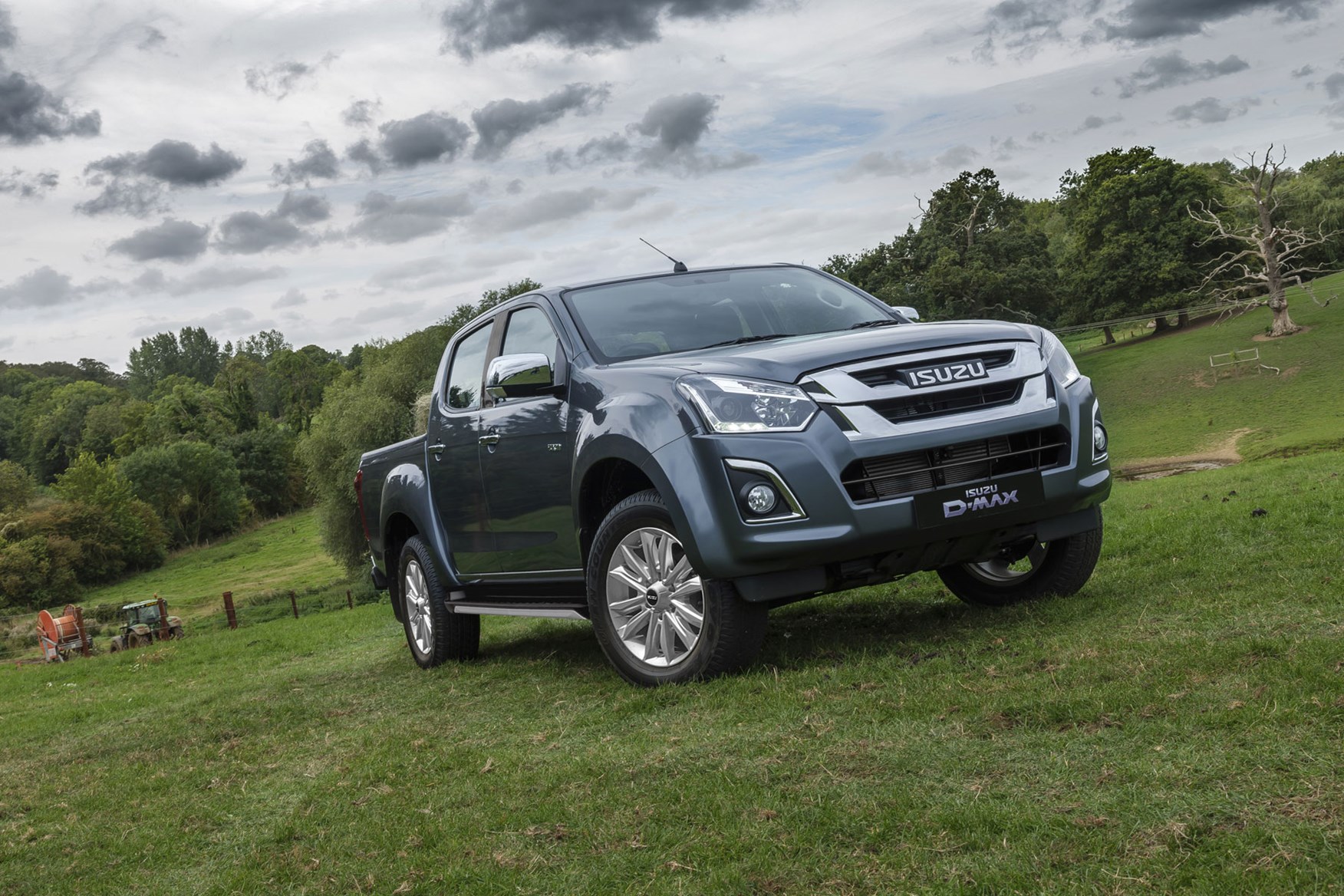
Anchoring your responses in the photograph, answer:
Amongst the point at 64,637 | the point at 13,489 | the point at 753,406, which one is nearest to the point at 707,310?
the point at 753,406

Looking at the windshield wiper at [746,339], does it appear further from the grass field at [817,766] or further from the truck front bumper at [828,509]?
the grass field at [817,766]

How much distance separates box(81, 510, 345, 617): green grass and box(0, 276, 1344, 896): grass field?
209 ft

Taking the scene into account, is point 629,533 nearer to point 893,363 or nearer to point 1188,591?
point 893,363

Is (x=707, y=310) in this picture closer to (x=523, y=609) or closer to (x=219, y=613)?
(x=523, y=609)

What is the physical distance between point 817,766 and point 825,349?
218cm

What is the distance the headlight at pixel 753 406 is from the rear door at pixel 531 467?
116cm

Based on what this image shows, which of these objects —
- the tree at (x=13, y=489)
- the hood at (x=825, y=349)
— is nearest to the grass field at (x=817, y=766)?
the hood at (x=825, y=349)

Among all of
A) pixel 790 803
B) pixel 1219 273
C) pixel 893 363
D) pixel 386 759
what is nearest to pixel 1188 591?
pixel 893 363

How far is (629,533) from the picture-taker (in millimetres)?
5883

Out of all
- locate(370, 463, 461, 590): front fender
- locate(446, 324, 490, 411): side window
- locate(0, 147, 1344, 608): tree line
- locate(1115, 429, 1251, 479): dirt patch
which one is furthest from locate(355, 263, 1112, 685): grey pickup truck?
locate(0, 147, 1344, 608): tree line

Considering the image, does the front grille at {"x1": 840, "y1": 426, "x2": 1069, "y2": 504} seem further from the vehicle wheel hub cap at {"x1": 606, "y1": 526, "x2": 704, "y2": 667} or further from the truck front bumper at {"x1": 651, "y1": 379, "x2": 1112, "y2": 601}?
the vehicle wheel hub cap at {"x1": 606, "y1": 526, "x2": 704, "y2": 667}

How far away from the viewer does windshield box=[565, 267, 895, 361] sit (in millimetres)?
6629

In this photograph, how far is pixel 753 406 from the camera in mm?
5395

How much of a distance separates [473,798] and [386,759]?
1.01m
